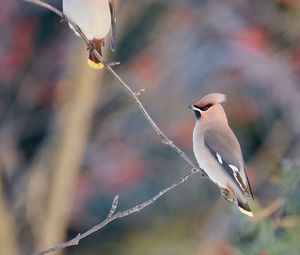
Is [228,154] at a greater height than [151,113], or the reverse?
[228,154]

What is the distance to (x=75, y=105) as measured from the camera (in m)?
5.79

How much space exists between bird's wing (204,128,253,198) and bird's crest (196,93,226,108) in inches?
3.3

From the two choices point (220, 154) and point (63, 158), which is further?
point (63, 158)

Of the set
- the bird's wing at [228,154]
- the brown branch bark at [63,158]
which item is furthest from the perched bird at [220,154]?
the brown branch bark at [63,158]

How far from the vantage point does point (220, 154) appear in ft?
7.81

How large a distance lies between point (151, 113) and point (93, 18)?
4.08 meters

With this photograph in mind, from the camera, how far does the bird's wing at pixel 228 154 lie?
7.58ft

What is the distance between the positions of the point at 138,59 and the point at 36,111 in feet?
2.56

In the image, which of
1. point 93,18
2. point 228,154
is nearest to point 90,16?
point 93,18

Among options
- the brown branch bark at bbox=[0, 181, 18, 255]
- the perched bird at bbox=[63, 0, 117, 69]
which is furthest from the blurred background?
the perched bird at bbox=[63, 0, 117, 69]

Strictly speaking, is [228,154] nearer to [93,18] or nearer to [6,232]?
[93,18]

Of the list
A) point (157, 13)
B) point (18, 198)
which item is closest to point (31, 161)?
point (18, 198)

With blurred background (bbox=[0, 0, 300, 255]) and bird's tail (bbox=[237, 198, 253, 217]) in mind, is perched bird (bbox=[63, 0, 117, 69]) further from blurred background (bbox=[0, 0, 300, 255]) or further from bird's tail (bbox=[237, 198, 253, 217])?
blurred background (bbox=[0, 0, 300, 255])

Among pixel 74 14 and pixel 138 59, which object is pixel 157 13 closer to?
pixel 138 59
